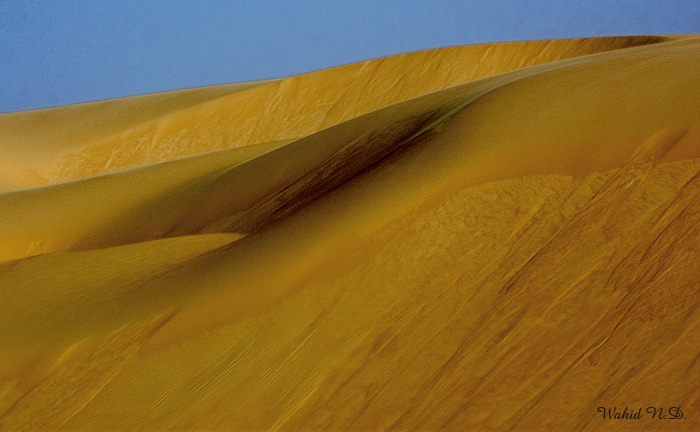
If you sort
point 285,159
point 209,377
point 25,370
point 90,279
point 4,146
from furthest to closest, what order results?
point 4,146 < point 285,159 < point 90,279 < point 25,370 < point 209,377

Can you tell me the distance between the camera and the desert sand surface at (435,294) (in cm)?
583

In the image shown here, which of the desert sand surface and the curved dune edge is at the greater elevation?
the curved dune edge

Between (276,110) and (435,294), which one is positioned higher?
(276,110)

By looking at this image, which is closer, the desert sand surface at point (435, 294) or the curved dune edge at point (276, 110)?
the desert sand surface at point (435, 294)

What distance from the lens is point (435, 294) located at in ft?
21.8

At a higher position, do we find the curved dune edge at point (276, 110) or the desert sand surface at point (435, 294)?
the curved dune edge at point (276, 110)

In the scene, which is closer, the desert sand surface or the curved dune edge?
the desert sand surface

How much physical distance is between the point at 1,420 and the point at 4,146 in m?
29.3

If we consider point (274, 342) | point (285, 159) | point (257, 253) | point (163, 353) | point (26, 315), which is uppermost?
point (285, 159)

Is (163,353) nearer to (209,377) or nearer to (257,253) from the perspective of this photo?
(209,377)

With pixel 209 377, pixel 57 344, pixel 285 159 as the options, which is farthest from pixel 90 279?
pixel 285 159

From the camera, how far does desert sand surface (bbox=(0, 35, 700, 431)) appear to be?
19.1 ft

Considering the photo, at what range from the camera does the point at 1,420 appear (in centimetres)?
652

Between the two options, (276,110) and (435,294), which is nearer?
(435,294)
